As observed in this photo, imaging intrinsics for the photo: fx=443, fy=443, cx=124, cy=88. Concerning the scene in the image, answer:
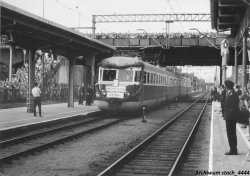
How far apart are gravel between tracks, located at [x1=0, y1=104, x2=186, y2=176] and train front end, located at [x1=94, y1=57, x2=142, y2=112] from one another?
476 centimetres

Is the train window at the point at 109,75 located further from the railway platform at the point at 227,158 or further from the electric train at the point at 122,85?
the railway platform at the point at 227,158

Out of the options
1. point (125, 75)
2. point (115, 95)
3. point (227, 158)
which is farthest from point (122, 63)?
point (227, 158)

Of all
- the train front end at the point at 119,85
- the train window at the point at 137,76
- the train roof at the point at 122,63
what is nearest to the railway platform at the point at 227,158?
the train front end at the point at 119,85

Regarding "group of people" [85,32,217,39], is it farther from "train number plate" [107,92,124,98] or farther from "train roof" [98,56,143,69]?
"train number plate" [107,92,124,98]

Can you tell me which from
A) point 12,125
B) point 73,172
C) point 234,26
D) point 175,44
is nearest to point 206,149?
point 73,172

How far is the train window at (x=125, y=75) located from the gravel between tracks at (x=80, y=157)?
5.47m

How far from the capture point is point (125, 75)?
22109 mm

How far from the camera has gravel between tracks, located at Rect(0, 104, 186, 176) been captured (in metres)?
9.30

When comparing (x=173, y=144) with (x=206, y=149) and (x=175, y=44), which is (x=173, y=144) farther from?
(x=175, y=44)

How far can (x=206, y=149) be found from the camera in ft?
42.0

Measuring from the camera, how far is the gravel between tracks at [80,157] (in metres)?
9.30

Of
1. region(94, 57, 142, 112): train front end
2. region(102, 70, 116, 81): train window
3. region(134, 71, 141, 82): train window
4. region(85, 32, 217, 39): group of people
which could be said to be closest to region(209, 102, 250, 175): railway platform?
region(94, 57, 142, 112): train front end

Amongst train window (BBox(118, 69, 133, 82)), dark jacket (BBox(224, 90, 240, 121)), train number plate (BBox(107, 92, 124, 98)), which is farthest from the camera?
train window (BBox(118, 69, 133, 82))

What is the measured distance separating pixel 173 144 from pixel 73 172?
5.41 meters
